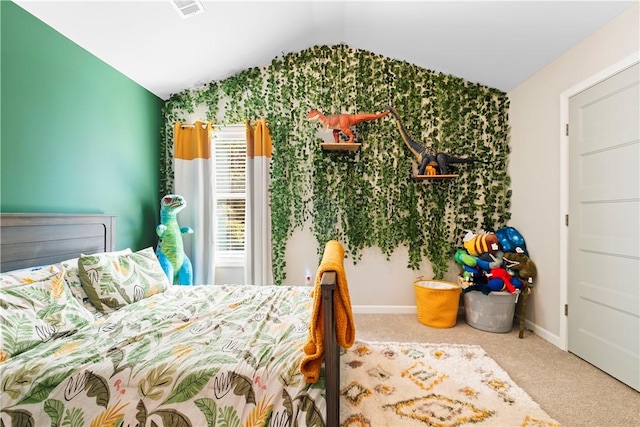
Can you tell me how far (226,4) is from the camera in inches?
88.2

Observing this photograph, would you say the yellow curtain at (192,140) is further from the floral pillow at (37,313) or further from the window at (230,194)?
the floral pillow at (37,313)

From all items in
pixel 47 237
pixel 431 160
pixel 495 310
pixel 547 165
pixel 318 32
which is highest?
pixel 318 32

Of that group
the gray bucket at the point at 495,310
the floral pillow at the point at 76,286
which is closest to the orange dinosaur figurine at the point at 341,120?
the gray bucket at the point at 495,310

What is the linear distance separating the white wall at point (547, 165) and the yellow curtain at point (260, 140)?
264cm

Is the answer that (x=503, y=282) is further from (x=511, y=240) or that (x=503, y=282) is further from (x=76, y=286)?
(x=76, y=286)

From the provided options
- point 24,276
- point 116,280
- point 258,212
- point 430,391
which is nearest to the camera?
point 24,276

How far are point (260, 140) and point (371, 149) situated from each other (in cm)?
125

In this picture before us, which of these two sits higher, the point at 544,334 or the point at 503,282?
the point at 503,282

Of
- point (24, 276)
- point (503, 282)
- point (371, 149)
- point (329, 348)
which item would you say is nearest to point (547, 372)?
point (503, 282)

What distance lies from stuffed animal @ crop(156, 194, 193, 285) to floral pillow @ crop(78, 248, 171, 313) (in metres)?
0.64

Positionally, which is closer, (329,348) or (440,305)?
(329,348)

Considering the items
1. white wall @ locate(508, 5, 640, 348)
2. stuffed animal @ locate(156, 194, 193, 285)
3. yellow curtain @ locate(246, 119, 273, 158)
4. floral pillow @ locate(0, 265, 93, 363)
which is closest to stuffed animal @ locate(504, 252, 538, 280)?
white wall @ locate(508, 5, 640, 348)

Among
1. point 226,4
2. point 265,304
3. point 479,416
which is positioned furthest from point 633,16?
point 265,304

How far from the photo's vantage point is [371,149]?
10.3 feet
